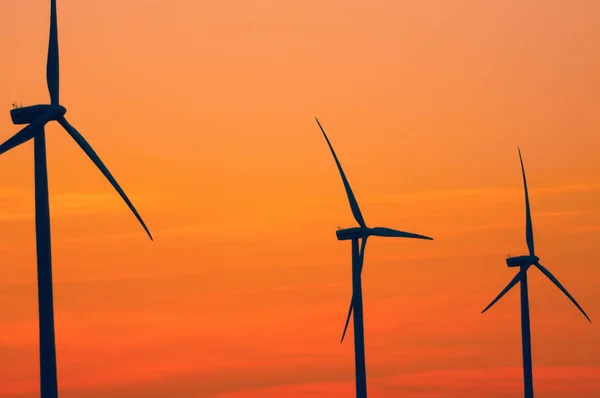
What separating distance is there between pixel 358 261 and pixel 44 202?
5230cm

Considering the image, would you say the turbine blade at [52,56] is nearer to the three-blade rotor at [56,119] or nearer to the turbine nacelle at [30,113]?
the three-blade rotor at [56,119]

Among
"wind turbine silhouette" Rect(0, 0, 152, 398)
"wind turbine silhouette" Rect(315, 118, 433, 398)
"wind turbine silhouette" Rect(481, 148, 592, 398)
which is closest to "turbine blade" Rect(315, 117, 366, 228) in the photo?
"wind turbine silhouette" Rect(315, 118, 433, 398)

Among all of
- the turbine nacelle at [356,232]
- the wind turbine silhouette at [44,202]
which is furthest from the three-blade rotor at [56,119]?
the turbine nacelle at [356,232]

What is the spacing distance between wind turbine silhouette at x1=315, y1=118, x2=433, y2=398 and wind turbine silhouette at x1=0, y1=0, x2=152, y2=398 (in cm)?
3126

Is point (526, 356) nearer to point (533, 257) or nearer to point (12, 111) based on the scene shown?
point (533, 257)

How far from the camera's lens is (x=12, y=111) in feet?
443

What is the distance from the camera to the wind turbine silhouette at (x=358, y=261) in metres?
166

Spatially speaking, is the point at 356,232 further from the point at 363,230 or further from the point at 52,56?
the point at 52,56

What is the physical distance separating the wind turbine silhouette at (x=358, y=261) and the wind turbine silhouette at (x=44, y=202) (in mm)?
31257

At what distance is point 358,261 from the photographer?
171375 mm

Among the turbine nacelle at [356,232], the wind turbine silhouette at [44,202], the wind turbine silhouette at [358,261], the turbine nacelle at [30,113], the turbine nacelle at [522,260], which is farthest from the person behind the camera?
the turbine nacelle at [522,260]

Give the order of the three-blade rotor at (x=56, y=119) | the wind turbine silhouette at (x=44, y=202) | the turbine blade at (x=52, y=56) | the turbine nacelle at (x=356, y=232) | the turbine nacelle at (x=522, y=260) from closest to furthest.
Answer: the wind turbine silhouette at (x=44, y=202) → the three-blade rotor at (x=56, y=119) → the turbine blade at (x=52, y=56) → the turbine nacelle at (x=356, y=232) → the turbine nacelle at (x=522, y=260)

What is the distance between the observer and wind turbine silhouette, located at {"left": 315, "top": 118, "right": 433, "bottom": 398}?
545 ft

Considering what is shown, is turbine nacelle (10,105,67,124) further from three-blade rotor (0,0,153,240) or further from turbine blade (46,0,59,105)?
turbine blade (46,0,59,105)
